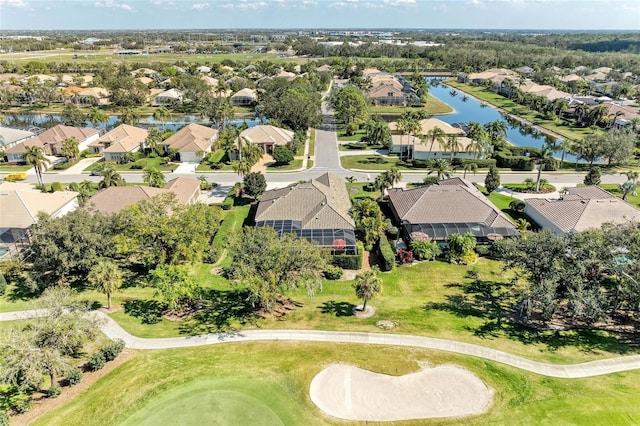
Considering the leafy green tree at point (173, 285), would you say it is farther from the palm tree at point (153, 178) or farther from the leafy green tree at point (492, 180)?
the leafy green tree at point (492, 180)

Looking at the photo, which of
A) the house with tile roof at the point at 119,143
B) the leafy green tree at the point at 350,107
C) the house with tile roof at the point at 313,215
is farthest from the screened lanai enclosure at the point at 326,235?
the leafy green tree at the point at 350,107

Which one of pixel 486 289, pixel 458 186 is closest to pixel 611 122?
pixel 458 186

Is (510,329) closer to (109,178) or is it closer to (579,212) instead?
(579,212)

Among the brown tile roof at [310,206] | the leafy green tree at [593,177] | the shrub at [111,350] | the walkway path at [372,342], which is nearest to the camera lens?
the walkway path at [372,342]

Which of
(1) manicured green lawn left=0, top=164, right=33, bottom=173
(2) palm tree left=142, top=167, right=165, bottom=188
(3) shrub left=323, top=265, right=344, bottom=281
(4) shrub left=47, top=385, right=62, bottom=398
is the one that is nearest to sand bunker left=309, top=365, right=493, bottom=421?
(3) shrub left=323, top=265, right=344, bottom=281

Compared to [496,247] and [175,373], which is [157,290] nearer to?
[175,373]

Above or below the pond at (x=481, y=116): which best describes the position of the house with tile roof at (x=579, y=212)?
below

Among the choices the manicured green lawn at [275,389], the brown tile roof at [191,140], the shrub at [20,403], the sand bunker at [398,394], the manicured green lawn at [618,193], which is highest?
the brown tile roof at [191,140]

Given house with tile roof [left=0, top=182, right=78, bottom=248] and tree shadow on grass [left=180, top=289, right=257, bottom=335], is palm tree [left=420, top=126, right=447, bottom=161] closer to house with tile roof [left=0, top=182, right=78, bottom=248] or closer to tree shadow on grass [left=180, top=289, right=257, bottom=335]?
tree shadow on grass [left=180, top=289, right=257, bottom=335]

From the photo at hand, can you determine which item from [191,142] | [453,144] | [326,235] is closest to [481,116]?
[453,144]
